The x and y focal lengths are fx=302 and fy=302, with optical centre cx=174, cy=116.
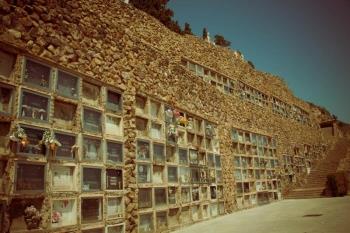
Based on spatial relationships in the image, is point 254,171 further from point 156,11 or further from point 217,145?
point 156,11

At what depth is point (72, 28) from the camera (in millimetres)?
5828

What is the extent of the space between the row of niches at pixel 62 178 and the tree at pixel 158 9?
11.7m

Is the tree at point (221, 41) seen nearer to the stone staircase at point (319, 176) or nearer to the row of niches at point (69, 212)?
the stone staircase at point (319, 176)

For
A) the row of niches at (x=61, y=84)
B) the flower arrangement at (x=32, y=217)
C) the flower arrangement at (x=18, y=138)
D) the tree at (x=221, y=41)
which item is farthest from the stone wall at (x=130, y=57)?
the tree at (x=221, y=41)

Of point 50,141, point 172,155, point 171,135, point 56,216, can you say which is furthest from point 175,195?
point 50,141

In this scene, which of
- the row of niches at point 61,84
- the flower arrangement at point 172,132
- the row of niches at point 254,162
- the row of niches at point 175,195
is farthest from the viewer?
the row of niches at point 254,162

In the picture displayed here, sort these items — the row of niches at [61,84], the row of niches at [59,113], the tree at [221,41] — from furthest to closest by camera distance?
the tree at [221,41]
the row of niches at [61,84]
the row of niches at [59,113]

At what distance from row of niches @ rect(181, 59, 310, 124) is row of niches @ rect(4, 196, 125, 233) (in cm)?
855

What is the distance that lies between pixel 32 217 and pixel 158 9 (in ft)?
48.9

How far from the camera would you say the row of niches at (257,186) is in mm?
11942

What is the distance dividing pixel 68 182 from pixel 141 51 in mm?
4067

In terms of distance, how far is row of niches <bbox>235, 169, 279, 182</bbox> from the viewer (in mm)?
12023

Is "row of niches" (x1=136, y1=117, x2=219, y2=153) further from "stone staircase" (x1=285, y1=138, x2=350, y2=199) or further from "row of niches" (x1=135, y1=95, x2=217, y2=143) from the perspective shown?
"stone staircase" (x1=285, y1=138, x2=350, y2=199)

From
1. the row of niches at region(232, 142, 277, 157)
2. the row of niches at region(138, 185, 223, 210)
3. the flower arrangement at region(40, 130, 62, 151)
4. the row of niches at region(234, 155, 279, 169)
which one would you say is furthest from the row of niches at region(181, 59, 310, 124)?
the flower arrangement at region(40, 130, 62, 151)
